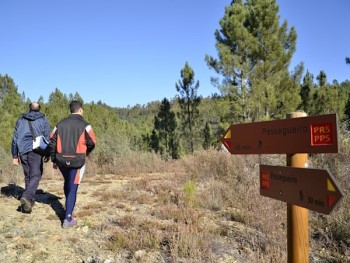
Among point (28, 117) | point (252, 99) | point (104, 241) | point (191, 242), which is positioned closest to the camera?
point (191, 242)

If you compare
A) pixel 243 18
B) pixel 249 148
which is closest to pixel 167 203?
Result: pixel 249 148

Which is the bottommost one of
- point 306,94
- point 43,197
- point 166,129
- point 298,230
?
point 43,197

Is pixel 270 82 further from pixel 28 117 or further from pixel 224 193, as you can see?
pixel 28 117

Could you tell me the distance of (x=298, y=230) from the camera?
8.54 ft

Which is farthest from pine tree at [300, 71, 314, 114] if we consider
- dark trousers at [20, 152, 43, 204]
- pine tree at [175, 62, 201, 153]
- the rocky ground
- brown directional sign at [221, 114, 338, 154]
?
brown directional sign at [221, 114, 338, 154]

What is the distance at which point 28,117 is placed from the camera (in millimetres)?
6285

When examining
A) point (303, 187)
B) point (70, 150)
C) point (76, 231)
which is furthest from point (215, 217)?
point (303, 187)

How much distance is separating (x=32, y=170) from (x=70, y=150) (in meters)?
1.22

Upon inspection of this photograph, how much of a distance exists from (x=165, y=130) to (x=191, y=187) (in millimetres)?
23347

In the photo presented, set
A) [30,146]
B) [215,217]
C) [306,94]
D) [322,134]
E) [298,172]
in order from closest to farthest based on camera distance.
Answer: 1. [322,134]
2. [298,172]
3. [215,217]
4. [30,146]
5. [306,94]

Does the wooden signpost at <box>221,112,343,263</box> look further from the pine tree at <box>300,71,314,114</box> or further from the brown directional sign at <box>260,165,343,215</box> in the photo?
the pine tree at <box>300,71,314,114</box>

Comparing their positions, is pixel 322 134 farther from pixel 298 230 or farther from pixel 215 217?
pixel 215 217

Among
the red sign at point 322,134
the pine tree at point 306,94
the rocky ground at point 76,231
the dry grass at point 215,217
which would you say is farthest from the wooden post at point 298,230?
the pine tree at point 306,94

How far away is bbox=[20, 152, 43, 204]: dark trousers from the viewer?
19.9ft
